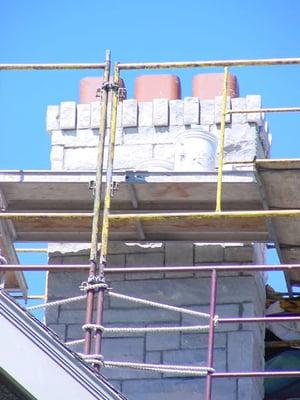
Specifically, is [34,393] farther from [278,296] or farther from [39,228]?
[278,296]

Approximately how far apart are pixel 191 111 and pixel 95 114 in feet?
2.66

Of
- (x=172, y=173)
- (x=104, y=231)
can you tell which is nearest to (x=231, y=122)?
(x=172, y=173)

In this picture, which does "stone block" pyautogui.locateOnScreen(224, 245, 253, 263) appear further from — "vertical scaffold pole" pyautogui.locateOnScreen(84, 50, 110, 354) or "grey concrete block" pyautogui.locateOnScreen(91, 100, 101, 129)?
"grey concrete block" pyautogui.locateOnScreen(91, 100, 101, 129)

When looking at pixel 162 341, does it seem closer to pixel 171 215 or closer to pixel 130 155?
pixel 171 215

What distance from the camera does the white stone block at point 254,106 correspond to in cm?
1401

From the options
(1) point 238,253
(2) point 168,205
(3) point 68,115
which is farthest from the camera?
(3) point 68,115

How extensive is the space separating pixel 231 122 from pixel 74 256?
5.38 ft

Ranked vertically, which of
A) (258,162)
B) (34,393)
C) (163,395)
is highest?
(258,162)

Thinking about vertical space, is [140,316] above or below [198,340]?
above

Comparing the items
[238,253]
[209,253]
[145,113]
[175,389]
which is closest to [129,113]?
[145,113]

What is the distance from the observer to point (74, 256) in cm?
1398

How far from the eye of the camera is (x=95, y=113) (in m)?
14.4

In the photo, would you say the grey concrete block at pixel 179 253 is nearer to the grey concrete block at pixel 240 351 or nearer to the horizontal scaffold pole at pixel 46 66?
the grey concrete block at pixel 240 351

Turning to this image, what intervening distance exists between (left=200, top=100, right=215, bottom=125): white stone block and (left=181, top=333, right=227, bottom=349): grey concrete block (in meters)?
1.80
